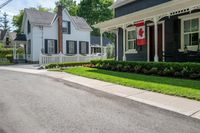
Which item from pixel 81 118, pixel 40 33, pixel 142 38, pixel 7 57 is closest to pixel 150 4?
pixel 142 38

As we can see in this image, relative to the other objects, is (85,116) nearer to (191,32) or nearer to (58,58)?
(191,32)

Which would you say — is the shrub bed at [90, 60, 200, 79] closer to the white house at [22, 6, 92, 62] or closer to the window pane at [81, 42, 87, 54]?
the white house at [22, 6, 92, 62]

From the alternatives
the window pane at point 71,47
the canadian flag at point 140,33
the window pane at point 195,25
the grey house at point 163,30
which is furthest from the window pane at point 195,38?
the window pane at point 71,47

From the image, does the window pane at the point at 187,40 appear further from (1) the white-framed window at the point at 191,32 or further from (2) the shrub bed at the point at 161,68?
(2) the shrub bed at the point at 161,68

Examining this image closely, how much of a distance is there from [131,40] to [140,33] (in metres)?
1.58

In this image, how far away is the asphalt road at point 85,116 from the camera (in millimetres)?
5219

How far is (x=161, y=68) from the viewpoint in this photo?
12.8 m

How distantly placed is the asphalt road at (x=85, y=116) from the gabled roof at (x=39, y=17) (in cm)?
2433

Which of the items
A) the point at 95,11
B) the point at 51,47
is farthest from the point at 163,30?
the point at 95,11

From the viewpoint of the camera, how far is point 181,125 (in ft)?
17.6

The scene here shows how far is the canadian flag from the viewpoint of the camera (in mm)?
17078

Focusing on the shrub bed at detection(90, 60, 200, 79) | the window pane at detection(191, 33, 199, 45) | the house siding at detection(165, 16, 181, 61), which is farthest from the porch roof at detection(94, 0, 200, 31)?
the shrub bed at detection(90, 60, 200, 79)

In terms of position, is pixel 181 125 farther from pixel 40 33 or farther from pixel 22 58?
pixel 22 58

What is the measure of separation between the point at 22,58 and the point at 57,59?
11384mm
